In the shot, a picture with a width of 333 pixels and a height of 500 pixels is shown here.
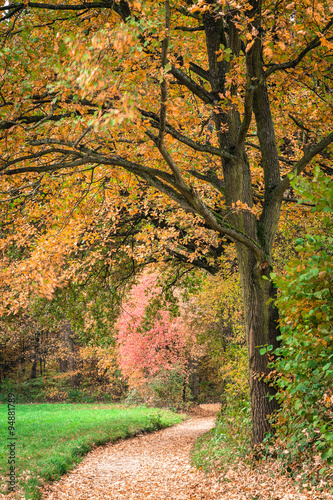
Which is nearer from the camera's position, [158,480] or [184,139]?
[184,139]

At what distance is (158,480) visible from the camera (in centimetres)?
842

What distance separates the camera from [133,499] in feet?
22.9

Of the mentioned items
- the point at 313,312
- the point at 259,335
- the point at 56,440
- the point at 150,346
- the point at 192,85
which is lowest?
the point at 56,440

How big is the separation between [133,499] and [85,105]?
6558 mm

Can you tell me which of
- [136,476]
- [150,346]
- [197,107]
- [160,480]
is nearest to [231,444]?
[160,480]

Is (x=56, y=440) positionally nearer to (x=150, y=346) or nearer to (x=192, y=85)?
(x=192, y=85)

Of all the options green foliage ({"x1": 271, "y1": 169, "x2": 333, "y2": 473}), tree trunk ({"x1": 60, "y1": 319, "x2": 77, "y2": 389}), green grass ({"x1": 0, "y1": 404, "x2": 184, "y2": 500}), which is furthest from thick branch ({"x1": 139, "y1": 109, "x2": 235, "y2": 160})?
tree trunk ({"x1": 60, "y1": 319, "x2": 77, "y2": 389})

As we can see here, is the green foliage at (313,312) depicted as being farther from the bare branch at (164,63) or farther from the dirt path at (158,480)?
the bare branch at (164,63)

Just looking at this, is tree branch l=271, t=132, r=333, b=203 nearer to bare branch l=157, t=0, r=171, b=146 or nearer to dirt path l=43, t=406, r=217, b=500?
bare branch l=157, t=0, r=171, b=146

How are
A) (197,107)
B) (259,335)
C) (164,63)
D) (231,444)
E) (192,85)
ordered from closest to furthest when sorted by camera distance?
(164,63), (259,335), (192,85), (197,107), (231,444)

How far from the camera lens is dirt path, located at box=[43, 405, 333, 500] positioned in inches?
212

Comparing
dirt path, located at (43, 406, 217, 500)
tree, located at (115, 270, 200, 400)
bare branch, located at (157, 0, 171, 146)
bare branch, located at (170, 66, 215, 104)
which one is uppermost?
→ bare branch, located at (170, 66, 215, 104)

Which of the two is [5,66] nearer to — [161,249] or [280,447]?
[161,249]

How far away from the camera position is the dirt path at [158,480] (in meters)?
5.39
